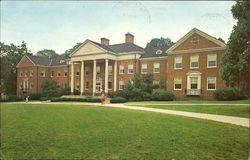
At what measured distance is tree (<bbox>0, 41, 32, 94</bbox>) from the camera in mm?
45031

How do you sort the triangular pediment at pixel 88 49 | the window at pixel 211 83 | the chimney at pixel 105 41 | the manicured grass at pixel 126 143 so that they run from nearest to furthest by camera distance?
the manicured grass at pixel 126 143 < the window at pixel 211 83 < the triangular pediment at pixel 88 49 < the chimney at pixel 105 41

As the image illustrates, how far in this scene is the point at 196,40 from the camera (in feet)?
103

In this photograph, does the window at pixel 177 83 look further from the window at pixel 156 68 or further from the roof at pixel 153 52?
the roof at pixel 153 52

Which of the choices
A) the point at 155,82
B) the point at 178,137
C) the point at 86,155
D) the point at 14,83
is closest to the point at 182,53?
the point at 155,82

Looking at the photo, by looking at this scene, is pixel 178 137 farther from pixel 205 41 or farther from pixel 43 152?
pixel 205 41

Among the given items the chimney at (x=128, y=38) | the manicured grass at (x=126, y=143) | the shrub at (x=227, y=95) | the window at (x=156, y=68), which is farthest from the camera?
the chimney at (x=128, y=38)

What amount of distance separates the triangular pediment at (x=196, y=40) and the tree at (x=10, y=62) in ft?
109

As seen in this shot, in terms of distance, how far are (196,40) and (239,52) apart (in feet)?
57.0

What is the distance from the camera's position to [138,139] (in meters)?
7.24

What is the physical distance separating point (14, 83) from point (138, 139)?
2061 inches

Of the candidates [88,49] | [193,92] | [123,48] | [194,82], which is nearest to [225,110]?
[193,92]

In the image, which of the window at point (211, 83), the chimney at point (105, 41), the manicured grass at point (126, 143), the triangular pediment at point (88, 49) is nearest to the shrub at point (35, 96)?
the triangular pediment at point (88, 49)

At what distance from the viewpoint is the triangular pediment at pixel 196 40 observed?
29.9 m

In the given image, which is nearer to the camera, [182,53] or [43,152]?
[43,152]
